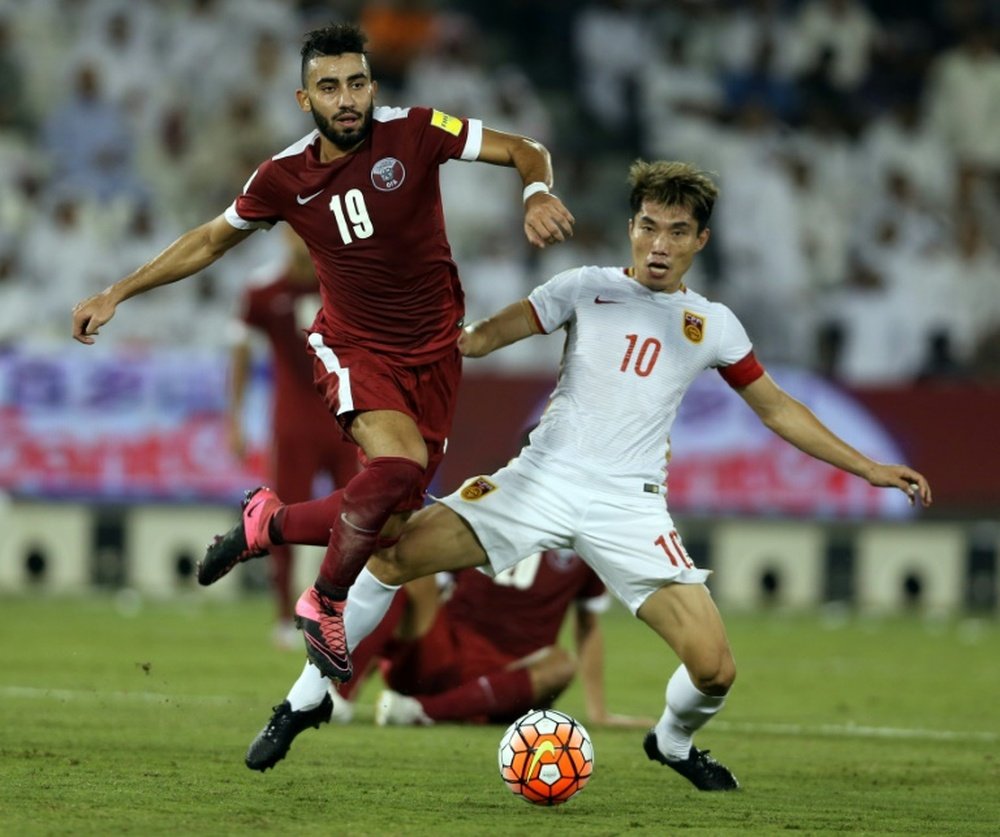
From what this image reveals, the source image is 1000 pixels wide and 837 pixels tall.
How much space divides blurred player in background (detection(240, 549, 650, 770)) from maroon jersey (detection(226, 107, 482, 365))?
1.62 metres

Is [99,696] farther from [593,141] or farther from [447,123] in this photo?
[593,141]

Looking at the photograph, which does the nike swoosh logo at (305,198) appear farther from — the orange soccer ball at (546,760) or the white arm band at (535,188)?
the orange soccer ball at (546,760)

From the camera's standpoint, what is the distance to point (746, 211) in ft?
59.6

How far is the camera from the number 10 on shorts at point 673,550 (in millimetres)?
6840

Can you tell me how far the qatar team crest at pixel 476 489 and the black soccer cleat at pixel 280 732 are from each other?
88 cm

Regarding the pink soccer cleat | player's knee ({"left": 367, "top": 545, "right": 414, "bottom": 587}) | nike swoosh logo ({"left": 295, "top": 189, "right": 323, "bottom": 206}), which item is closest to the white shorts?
player's knee ({"left": 367, "top": 545, "right": 414, "bottom": 587})

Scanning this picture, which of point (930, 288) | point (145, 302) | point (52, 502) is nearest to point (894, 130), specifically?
point (930, 288)

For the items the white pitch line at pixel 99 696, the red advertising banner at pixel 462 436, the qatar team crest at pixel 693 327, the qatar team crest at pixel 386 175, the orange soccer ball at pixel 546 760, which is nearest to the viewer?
the orange soccer ball at pixel 546 760

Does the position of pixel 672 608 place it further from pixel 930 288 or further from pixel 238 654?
pixel 930 288

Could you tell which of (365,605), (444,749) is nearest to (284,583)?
(444,749)

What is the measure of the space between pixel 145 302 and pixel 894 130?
7558 mm

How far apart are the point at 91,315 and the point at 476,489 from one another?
58.6 inches

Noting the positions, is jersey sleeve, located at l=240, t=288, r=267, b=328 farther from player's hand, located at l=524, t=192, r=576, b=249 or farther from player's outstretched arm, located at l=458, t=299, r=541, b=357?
player's hand, located at l=524, t=192, r=576, b=249

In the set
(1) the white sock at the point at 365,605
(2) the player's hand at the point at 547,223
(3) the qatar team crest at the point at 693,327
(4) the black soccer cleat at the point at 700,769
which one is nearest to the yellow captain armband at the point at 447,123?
(2) the player's hand at the point at 547,223
